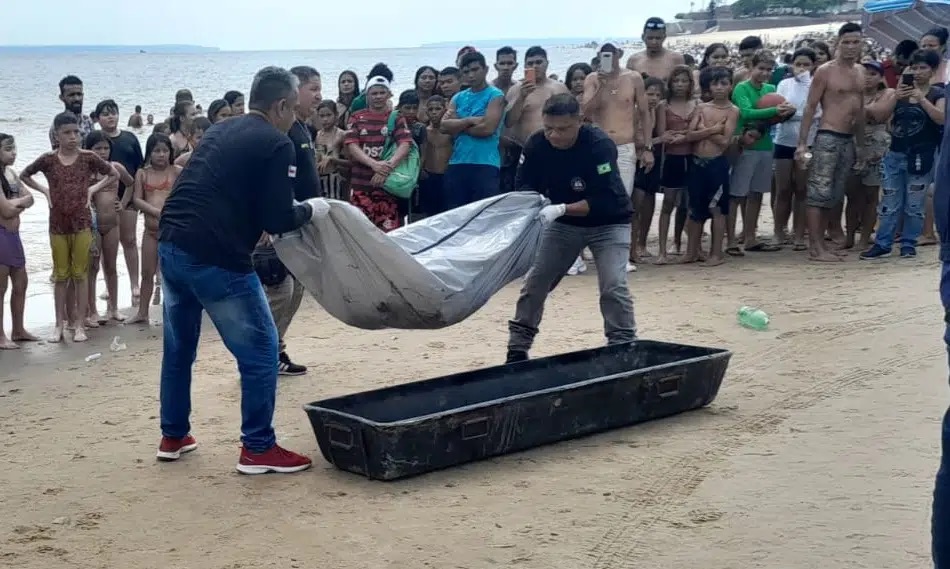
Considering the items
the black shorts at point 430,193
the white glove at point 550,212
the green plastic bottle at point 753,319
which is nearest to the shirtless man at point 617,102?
the black shorts at point 430,193

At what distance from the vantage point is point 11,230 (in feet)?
28.1

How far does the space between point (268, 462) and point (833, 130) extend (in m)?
7.00

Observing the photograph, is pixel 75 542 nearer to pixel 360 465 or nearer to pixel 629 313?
pixel 360 465

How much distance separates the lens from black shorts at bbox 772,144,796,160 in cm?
1146

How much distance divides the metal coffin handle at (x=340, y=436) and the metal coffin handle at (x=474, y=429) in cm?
53

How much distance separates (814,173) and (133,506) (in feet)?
24.9

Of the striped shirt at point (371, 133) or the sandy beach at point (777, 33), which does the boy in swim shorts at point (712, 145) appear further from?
the sandy beach at point (777, 33)

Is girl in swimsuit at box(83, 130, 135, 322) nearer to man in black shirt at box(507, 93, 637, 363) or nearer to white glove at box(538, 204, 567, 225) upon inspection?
man in black shirt at box(507, 93, 637, 363)

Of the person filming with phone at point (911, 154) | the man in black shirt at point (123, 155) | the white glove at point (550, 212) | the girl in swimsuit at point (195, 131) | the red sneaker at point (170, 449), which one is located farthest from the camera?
the person filming with phone at point (911, 154)

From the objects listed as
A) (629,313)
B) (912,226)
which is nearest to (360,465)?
(629,313)

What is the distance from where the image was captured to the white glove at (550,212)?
21.7 feet

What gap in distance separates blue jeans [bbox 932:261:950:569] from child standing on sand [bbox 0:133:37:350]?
6882 mm

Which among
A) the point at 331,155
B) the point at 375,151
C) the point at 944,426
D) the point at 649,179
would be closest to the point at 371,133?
the point at 375,151

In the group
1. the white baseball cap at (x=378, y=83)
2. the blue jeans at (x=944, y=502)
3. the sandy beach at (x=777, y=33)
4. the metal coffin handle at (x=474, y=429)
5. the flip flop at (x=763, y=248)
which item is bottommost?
the flip flop at (x=763, y=248)
